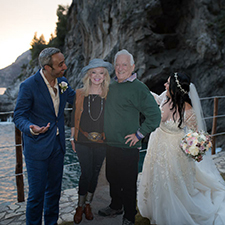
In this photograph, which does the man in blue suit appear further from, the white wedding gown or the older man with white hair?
the white wedding gown

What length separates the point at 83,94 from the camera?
2.37 meters

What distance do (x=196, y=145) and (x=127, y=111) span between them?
949 millimetres

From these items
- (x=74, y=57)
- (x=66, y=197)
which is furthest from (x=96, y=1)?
(x=66, y=197)

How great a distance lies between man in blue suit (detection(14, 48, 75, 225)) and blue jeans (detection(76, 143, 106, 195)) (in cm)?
28

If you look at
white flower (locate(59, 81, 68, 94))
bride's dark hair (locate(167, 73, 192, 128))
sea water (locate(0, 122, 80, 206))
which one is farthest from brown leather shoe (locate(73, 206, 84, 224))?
sea water (locate(0, 122, 80, 206))

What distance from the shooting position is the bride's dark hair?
9.21 ft

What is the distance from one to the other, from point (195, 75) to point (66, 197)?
16.3 m

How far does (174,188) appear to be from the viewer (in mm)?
2824

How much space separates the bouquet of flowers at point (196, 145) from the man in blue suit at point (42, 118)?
59.0 inches

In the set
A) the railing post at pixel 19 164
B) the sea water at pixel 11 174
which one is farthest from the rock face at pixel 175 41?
the railing post at pixel 19 164

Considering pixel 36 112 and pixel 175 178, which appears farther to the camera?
pixel 175 178

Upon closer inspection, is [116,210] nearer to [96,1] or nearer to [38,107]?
[38,107]

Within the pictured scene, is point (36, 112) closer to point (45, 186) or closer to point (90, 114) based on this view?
point (90, 114)

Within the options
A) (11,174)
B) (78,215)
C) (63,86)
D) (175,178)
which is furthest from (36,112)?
(11,174)
